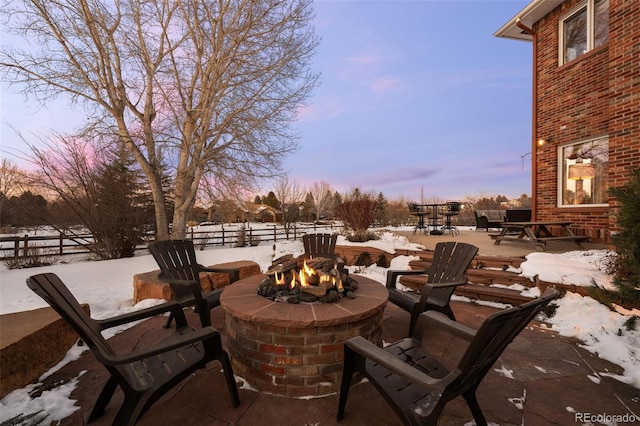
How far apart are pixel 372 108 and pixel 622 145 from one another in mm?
11540

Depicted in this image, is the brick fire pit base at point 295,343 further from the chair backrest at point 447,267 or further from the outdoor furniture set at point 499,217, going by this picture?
the outdoor furniture set at point 499,217

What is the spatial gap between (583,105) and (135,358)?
8674 millimetres

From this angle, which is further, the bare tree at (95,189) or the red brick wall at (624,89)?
the bare tree at (95,189)

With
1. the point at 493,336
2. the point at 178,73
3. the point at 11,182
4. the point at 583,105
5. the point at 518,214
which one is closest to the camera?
the point at 493,336

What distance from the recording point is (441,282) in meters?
3.04

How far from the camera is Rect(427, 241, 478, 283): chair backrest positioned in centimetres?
286

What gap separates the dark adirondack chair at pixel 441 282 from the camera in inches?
103

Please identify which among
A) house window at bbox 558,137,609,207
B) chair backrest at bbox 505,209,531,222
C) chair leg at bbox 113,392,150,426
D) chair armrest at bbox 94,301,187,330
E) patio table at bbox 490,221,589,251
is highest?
house window at bbox 558,137,609,207

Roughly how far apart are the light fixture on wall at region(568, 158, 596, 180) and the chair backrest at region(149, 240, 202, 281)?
8.08 metres

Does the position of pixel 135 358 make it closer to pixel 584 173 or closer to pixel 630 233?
pixel 630 233

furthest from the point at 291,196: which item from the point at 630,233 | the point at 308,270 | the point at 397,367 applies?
the point at 397,367

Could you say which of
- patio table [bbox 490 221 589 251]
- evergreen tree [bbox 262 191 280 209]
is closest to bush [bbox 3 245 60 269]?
patio table [bbox 490 221 589 251]

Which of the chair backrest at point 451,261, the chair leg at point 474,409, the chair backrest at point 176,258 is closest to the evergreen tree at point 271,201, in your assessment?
the chair backrest at point 176,258

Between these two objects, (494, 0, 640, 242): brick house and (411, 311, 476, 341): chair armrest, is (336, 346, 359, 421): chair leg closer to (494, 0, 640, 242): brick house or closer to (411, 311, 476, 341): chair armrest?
(411, 311, 476, 341): chair armrest
